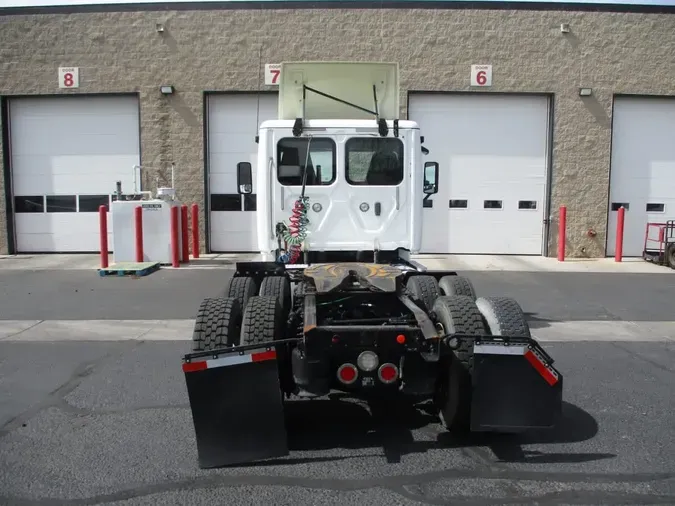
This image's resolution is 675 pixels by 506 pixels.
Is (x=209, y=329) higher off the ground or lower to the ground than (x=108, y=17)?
lower

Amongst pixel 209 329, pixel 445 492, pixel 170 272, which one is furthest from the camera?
pixel 170 272

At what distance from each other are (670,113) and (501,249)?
224 inches

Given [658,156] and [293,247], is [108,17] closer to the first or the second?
[293,247]

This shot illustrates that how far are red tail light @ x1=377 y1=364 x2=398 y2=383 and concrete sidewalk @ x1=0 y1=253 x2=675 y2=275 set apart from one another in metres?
10.6

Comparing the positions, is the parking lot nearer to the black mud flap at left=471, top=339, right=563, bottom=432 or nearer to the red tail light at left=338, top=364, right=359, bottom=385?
the black mud flap at left=471, top=339, right=563, bottom=432

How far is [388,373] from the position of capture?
4.32m

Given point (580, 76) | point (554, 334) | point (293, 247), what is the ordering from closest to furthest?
point (293, 247) → point (554, 334) → point (580, 76)

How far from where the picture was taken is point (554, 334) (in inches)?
335

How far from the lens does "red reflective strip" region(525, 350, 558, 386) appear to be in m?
4.23

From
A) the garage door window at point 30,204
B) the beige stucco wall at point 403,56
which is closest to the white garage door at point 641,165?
the beige stucco wall at point 403,56

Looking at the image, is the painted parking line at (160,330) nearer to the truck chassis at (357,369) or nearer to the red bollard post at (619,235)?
the truck chassis at (357,369)

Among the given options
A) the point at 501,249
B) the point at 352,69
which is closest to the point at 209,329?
the point at 352,69

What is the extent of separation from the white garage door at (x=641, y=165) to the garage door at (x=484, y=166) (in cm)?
192

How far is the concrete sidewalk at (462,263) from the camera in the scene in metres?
14.9
